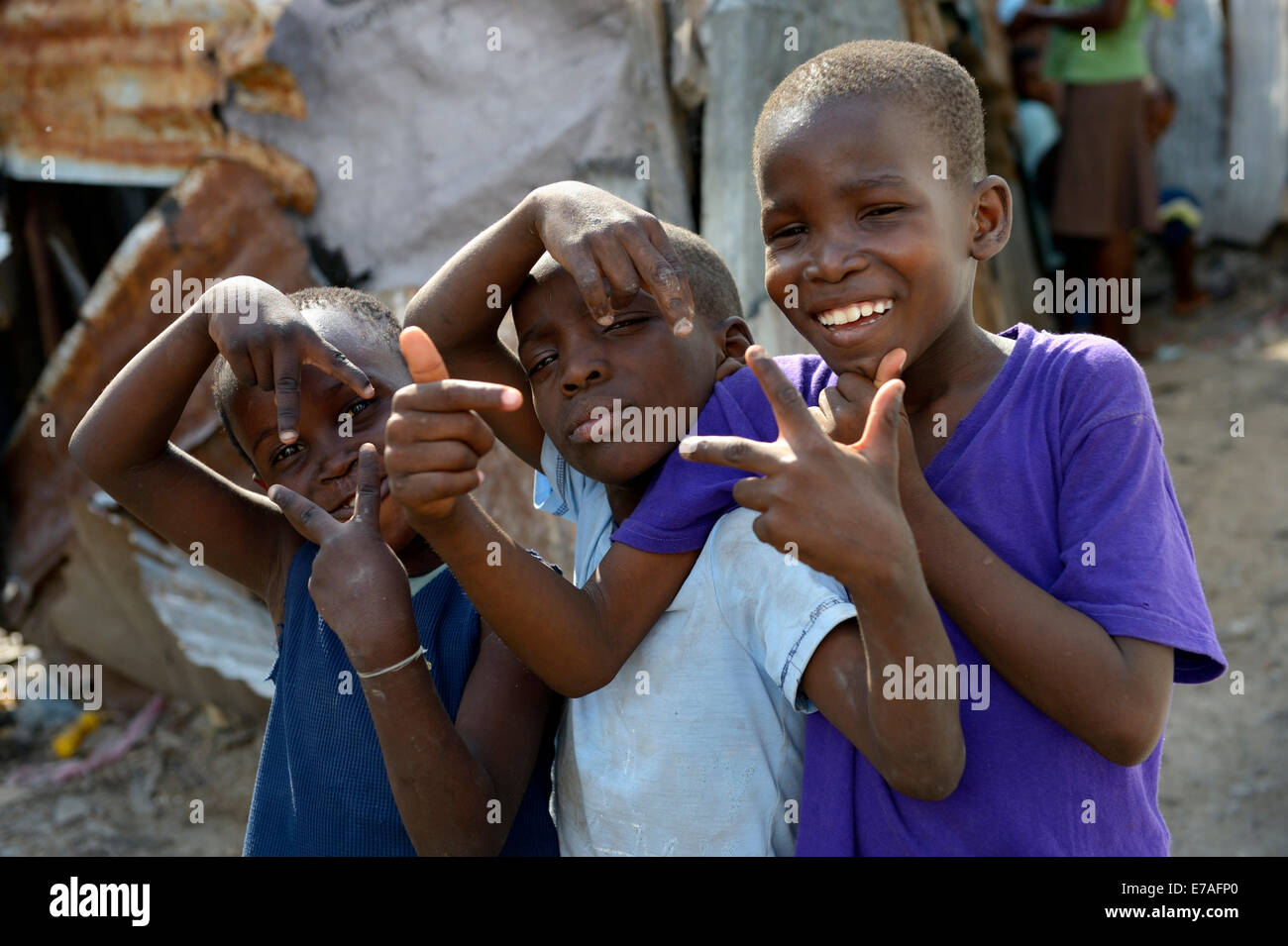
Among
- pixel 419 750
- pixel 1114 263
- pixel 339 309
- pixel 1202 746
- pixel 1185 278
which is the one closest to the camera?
pixel 419 750

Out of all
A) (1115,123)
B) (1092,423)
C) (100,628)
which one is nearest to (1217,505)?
(1115,123)

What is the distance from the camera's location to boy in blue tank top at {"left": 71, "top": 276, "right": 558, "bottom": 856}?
1.62 metres

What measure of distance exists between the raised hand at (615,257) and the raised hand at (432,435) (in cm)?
29

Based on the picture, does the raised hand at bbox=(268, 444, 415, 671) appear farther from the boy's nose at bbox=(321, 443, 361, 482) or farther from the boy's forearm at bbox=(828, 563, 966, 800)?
the boy's forearm at bbox=(828, 563, 966, 800)

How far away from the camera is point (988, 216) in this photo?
1.76m

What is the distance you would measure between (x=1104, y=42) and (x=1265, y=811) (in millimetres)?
4339

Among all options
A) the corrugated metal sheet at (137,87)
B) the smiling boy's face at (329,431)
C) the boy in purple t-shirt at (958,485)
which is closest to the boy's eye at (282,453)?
the smiling boy's face at (329,431)

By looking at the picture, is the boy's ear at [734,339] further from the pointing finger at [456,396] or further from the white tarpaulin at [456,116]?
the white tarpaulin at [456,116]

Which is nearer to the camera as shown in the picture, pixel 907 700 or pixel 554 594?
pixel 907 700

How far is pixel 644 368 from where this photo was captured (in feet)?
5.87

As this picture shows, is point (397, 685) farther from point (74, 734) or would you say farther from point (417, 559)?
point (74, 734)

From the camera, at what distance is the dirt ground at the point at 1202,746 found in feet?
11.8

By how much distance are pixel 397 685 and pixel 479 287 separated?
678 mm

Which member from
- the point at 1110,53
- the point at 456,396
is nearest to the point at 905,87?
the point at 456,396
